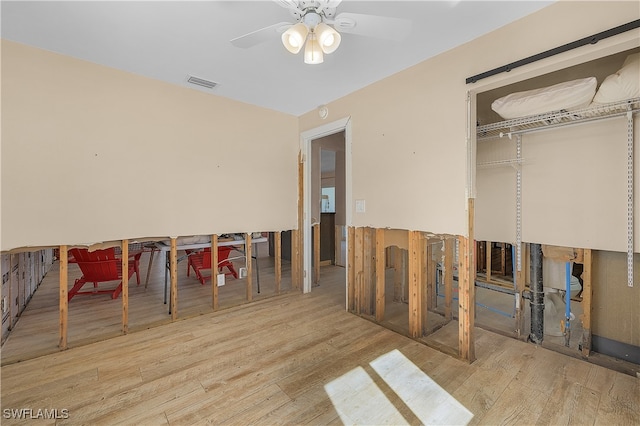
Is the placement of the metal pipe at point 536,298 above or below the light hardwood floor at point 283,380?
above

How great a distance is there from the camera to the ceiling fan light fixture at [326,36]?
1.56 m

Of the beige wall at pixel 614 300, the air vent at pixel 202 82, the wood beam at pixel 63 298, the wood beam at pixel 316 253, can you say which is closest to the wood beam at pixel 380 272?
the wood beam at pixel 316 253

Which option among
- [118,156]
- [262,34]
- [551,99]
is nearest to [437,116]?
[551,99]

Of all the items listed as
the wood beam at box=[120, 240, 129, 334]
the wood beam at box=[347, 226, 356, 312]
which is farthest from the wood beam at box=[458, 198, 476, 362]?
the wood beam at box=[120, 240, 129, 334]

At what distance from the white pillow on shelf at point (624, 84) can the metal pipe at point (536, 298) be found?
1329mm

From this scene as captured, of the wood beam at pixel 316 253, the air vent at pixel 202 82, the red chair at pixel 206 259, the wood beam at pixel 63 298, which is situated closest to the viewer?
the wood beam at pixel 63 298

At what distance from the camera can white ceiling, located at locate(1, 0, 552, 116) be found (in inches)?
72.6

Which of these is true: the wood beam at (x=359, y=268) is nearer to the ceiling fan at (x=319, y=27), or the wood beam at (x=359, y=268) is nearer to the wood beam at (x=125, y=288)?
the ceiling fan at (x=319, y=27)

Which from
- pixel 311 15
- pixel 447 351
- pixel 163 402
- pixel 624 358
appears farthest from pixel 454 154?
pixel 163 402

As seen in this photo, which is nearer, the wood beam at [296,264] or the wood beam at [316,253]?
the wood beam at [296,264]

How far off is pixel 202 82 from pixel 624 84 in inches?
143

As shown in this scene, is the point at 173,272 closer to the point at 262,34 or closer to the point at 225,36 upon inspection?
the point at 225,36

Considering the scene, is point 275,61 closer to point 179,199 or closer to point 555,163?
point 179,199

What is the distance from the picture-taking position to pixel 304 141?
399 cm
